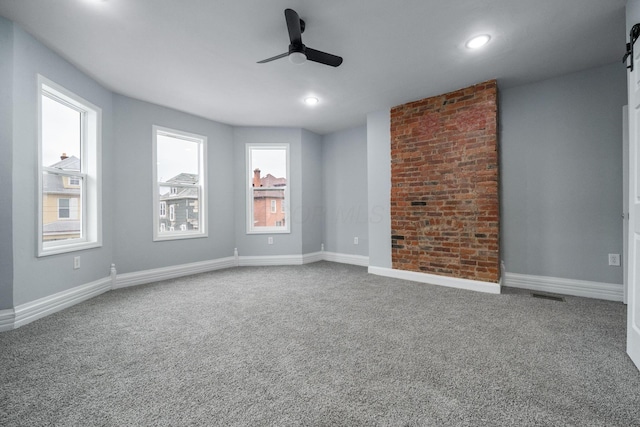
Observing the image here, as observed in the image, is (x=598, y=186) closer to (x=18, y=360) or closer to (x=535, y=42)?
(x=535, y=42)

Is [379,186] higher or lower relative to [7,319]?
higher

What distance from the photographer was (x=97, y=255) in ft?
11.1

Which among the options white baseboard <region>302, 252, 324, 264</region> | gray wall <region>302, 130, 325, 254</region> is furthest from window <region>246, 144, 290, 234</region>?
white baseboard <region>302, 252, 324, 264</region>

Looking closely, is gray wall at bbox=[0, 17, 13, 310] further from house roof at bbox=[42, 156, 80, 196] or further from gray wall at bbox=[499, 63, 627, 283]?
gray wall at bbox=[499, 63, 627, 283]

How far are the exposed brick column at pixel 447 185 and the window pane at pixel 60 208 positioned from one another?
404 centimetres

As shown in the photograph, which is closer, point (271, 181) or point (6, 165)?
point (6, 165)

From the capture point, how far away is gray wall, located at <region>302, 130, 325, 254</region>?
5262mm

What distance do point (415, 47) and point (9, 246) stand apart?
401 centimetres

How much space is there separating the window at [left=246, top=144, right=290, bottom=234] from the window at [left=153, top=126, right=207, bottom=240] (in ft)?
2.88

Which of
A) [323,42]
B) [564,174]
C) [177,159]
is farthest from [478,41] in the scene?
[177,159]

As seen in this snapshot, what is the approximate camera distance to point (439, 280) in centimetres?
365

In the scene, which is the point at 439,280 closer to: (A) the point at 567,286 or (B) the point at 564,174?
(A) the point at 567,286

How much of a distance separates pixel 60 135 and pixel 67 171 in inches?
15.5

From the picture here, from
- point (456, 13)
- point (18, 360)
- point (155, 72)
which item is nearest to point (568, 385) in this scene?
point (456, 13)
